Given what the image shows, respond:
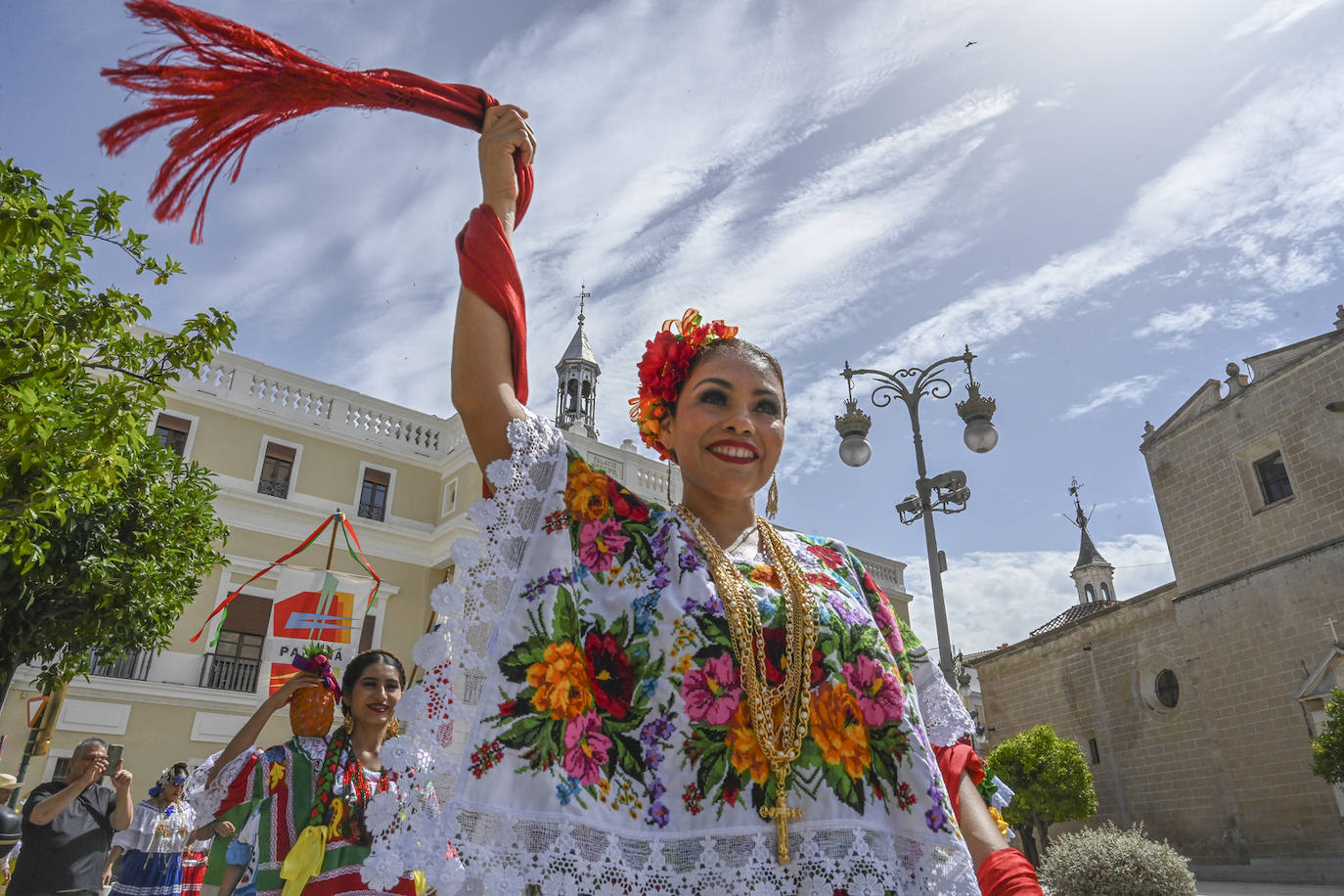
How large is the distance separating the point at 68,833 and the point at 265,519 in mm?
13140

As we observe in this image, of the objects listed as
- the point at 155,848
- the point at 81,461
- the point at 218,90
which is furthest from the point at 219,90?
the point at 155,848

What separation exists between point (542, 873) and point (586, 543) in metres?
0.59

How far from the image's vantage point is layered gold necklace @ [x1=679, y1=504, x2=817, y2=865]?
60.2 inches

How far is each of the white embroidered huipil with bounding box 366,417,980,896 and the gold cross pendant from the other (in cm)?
2

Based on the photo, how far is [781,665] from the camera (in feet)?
5.46

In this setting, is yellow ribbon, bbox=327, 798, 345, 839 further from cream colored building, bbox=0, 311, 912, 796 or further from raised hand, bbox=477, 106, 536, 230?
cream colored building, bbox=0, 311, 912, 796

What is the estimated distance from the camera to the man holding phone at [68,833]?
5.22 meters

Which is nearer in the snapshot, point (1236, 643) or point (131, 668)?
point (131, 668)

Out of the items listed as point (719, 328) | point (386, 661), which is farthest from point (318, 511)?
point (719, 328)

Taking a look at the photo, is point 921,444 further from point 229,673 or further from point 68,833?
point 229,673

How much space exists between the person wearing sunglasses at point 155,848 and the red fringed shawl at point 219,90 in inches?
236

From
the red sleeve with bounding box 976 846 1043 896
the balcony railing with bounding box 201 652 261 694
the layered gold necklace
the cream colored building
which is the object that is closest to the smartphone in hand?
the cream colored building

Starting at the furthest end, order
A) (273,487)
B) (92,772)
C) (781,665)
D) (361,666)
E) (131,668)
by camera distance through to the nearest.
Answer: (273,487) < (131,668) < (92,772) < (361,666) < (781,665)

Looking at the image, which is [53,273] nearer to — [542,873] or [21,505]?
[21,505]
